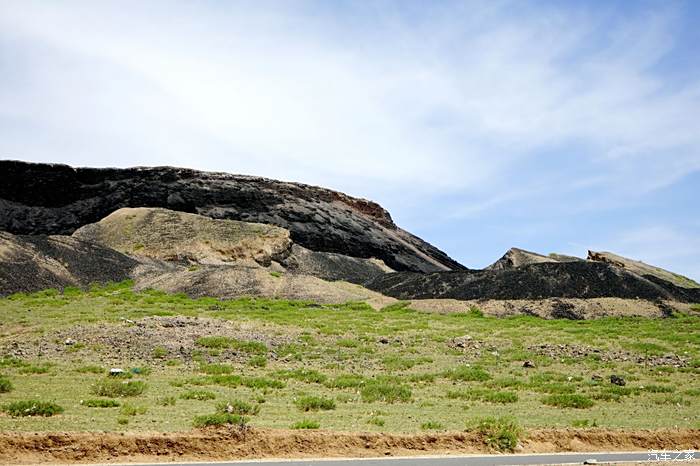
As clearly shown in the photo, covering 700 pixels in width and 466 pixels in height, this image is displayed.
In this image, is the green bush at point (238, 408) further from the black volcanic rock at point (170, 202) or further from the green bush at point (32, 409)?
the black volcanic rock at point (170, 202)

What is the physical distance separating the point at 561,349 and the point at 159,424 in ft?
77.4

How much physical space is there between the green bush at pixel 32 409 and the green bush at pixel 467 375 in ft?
47.7

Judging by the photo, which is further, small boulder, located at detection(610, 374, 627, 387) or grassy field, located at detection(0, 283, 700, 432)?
small boulder, located at detection(610, 374, 627, 387)

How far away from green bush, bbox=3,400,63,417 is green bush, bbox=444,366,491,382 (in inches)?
573

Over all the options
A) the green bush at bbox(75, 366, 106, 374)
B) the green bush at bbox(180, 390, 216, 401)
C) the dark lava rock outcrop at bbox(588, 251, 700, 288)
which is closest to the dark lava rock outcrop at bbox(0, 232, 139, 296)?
the green bush at bbox(75, 366, 106, 374)

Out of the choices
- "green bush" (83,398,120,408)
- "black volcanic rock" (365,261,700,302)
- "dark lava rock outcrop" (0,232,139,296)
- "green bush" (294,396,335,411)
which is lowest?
"green bush" (83,398,120,408)

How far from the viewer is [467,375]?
23.9 metres

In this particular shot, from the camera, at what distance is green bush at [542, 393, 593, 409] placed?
741 inches

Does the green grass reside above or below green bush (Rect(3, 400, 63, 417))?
above

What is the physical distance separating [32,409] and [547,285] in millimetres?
50615

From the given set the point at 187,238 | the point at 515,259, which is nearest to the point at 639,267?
the point at 515,259

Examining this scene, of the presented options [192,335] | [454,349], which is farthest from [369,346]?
[192,335]

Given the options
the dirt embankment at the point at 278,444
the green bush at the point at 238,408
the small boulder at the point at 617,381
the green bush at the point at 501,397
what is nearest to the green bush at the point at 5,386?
the green bush at the point at 238,408

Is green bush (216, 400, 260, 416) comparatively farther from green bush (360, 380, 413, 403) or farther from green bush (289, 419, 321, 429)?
green bush (360, 380, 413, 403)
